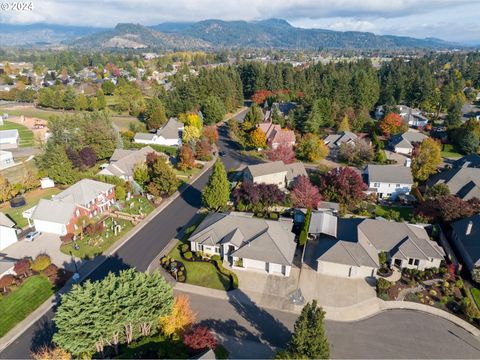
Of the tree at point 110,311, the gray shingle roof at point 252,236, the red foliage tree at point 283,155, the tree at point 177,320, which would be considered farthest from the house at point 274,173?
the tree at point 110,311

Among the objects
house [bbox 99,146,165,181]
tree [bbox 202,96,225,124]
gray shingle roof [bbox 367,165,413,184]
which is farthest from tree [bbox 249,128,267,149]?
gray shingle roof [bbox 367,165,413,184]

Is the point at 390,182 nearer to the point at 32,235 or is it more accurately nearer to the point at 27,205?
the point at 32,235

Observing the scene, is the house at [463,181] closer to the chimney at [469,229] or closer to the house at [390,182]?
the house at [390,182]

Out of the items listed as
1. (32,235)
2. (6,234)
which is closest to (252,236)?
(32,235)

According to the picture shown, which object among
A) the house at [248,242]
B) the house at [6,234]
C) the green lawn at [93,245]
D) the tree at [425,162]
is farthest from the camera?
the tree at [425,162]

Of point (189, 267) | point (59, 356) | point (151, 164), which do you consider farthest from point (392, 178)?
point (59, 356)

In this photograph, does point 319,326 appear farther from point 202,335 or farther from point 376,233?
point 376,233

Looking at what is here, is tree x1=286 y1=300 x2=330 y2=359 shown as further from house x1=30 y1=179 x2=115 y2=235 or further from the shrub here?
house x1=30 y1=179 x2=115 y2=235
